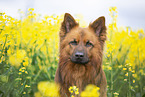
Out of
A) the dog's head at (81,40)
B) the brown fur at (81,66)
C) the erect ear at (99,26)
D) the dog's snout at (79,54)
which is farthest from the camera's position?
the erect ear at (99,26)

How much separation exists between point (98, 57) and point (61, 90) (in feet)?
3.21

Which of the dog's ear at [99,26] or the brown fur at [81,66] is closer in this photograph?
the brown fur at [81,66]

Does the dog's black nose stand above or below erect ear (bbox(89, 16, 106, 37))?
below

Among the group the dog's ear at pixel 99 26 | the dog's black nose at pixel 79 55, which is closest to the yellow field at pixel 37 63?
the dog's ear at pixel 99 26

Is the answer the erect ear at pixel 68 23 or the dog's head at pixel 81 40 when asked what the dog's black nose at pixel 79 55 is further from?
the erect ear at pixel 68 23

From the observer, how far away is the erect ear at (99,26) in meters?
3.81

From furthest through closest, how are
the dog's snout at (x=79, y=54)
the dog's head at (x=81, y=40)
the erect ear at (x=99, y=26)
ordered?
the erect ear at (x=99, y=26), the dog's head at (x=81, y=40), the dog's snout at (x=79, y=54)

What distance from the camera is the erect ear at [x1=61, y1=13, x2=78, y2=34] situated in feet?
12.5

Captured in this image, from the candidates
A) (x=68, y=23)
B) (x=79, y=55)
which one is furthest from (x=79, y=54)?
(x=68, y=23)

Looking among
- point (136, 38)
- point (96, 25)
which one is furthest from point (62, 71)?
point (136, 38)

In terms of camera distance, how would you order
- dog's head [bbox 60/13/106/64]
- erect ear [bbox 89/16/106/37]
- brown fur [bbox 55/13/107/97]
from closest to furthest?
dog's head [bbox 60/13/106/64] → brown fur [bbox 55/13/107/97] → erect ear [bbox 89/16/106/37]

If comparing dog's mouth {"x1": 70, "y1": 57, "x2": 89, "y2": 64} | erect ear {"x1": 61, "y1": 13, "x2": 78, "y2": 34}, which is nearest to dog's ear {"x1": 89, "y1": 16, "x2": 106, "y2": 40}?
erect ear {"x1": 61, "y1": 13, "x2": 78, "y2": 34}

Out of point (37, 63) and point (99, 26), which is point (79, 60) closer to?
point (99, 26)

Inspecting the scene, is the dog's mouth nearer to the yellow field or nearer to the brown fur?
the brown fur
